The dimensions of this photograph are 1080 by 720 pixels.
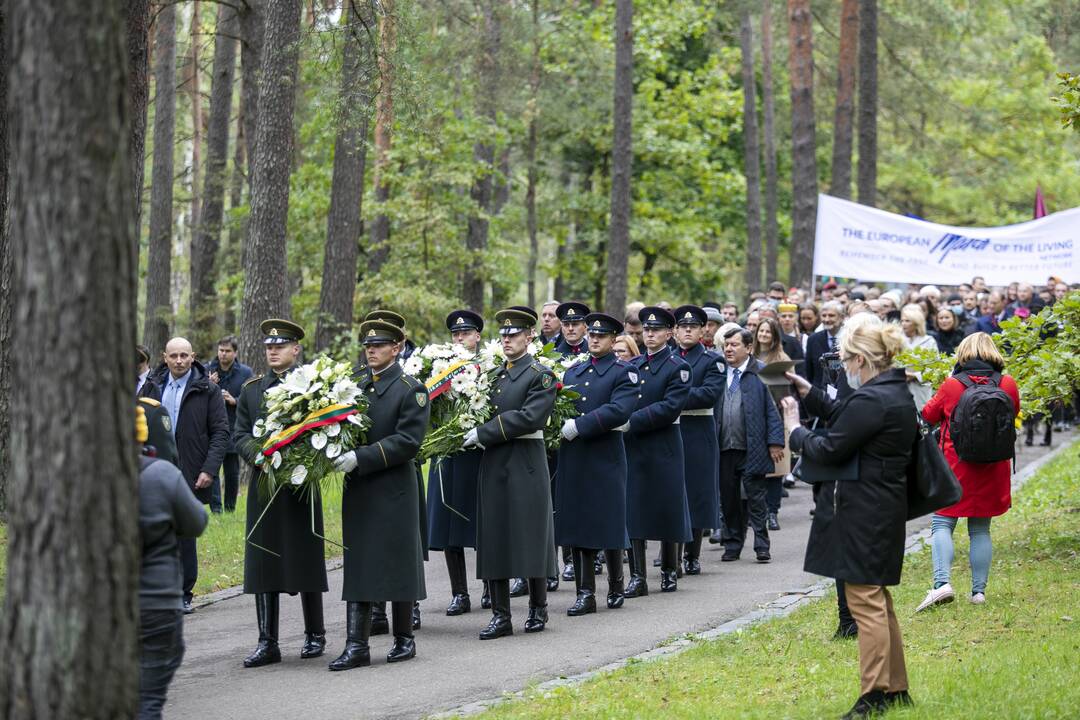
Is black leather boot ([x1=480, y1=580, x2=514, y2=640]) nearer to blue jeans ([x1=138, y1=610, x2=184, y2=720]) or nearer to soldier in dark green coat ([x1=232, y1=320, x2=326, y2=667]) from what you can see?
soldier in dark green coat ([x1=232, y1=320, x2=326, y2=667])

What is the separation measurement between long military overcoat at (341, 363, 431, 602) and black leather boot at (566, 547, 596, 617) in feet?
5.94

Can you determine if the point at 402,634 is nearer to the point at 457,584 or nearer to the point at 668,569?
the point at 457,584

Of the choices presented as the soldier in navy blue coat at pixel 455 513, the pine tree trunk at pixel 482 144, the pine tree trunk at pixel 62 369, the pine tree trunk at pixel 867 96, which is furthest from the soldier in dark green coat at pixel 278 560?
the pine tree trunk at pixel 867 96

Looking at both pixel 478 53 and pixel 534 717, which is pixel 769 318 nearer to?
pixel 534 717

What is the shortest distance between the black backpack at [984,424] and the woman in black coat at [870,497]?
2.62 meters

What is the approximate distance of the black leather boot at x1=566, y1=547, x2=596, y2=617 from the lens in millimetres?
10625

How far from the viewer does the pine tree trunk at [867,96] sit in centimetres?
2511

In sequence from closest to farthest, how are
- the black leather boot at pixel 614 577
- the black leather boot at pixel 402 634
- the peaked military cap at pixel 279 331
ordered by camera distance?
the black leather boot at pixel 402 634, the peaked military cap at pixel 279 331, the black leather boot at pixel 614 577

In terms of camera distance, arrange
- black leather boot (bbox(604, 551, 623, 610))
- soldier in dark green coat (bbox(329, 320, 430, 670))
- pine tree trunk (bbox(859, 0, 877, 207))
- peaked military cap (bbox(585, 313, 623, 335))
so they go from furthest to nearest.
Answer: pine tree trunk (bbox(859, 0, 877, 207)) → peaked military cap (bbox(585, 313, 623, 335)) → black leather boot (bbox(604, 551, 623, 610)) → soldier in dark green coat (bbox(329, 320, 430, 670))

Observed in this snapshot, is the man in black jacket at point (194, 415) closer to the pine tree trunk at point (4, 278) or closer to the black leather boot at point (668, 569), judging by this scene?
the pine tree trunk at point (4, 278)

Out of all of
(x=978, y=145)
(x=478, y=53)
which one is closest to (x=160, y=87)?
(x=478, y=53)

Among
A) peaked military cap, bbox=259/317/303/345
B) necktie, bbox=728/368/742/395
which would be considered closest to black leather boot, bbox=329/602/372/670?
→ peaked military cap, bbox=259/317/303/345

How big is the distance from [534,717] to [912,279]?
14711 millimetres

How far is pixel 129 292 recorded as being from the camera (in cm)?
485
